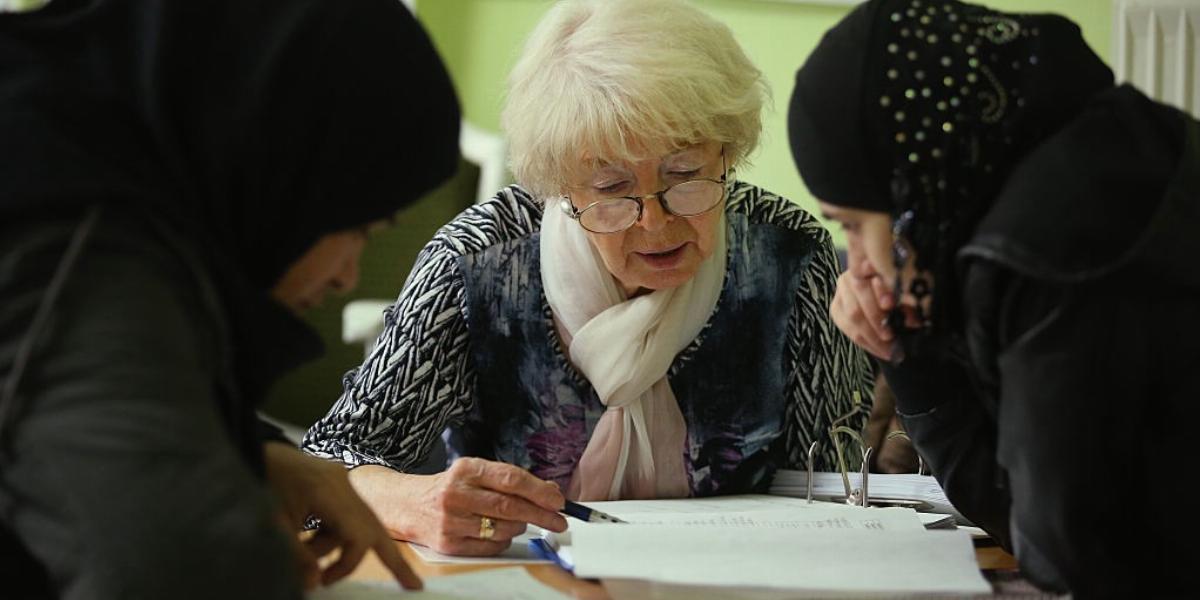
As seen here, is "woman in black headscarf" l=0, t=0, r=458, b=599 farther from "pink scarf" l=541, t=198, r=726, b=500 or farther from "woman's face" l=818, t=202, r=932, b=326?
"pink scarf" l=541, t=198, r=726, b=500

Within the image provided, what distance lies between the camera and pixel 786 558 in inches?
48.4

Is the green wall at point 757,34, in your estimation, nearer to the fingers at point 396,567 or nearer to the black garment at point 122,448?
the fingers at point 396,567

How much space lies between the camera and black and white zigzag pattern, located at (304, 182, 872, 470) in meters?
1.69

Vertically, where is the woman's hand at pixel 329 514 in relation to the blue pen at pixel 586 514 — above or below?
above

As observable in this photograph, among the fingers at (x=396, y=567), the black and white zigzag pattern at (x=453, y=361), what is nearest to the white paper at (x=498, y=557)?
the fingers at (x=396, y=567)

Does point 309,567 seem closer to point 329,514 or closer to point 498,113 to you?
point 329,514

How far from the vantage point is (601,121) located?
1643mm

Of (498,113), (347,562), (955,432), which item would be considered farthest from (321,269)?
(498,113)

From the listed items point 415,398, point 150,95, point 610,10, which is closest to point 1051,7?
point 610,10

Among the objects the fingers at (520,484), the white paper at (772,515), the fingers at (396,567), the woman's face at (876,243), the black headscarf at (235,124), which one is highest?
the black headscarf at (235,124)

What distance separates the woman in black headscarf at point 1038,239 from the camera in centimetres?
98

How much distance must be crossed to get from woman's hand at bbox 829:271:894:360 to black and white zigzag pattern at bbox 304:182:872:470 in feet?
1.63

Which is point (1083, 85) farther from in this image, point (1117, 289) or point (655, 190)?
point (655, 190)

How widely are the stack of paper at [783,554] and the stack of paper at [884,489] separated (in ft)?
0.50
